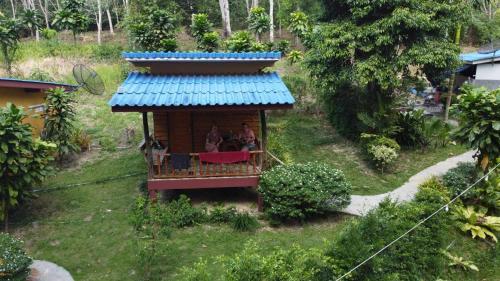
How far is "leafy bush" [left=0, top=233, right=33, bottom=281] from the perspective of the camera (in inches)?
310

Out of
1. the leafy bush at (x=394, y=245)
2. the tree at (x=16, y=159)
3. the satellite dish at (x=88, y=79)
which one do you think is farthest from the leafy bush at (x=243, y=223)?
the satellite dish at (x=88, y=79)

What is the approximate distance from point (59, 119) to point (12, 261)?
7472 mm

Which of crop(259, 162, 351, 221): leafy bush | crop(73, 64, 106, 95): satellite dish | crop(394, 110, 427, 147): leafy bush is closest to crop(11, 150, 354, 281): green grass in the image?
crop(259, 162, 351, 221): leafy bush

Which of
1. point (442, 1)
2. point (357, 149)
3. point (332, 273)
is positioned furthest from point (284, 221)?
point (442, 1)

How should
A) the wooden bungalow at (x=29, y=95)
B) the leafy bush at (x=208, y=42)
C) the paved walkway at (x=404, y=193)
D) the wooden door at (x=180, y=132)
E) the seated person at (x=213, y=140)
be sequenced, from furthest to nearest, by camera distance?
1. the leafy bush at (x=208, y=42)
2. the wooden bungalow at (x=29, y=95)
3. the wooden door at (x=180, y=132)
4. the seated person at (x=213, y=140)
5. the paved walkway at (x=404, y=193)

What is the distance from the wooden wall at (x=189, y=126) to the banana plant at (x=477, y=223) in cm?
729

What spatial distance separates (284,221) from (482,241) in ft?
18.0

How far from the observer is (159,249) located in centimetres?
938

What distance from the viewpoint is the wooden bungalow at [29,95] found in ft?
44.8

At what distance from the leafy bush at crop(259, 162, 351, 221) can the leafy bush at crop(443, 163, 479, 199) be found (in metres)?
3.74

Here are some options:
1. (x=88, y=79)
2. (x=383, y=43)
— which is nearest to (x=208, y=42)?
(x=88, y=79)

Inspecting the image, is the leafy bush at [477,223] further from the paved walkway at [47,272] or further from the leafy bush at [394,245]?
the paved walkway at [47,272]

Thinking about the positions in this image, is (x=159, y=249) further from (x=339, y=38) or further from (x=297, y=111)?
(x=297, y=111)

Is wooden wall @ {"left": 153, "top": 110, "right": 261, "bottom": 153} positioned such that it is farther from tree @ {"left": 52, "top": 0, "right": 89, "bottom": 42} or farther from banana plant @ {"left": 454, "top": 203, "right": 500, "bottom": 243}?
tree @ {"left": 52, "top": 0, "right": 89, "bottom": 42}
